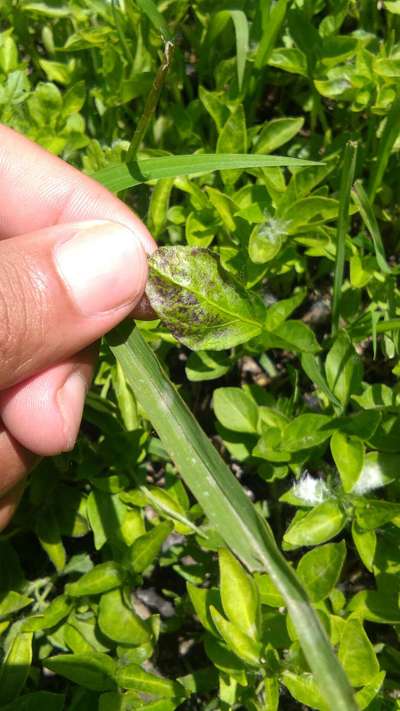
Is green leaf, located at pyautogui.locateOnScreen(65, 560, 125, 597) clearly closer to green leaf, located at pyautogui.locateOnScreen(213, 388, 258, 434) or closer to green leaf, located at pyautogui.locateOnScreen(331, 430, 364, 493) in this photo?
green leaf, located at pyautogui.locateOnScreen(213, 388, 258, 434)

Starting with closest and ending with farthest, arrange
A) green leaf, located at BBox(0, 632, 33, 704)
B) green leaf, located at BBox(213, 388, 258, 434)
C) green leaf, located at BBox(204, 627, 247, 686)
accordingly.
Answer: green leaf, located at BBox(204, 627, 247, 686), green leaf, located at BBox(0, 632, 33, 704), green leaf, located at BBox(213, 388, 258, 434)

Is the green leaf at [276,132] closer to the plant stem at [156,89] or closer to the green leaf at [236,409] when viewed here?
the plant stem at [156,89]

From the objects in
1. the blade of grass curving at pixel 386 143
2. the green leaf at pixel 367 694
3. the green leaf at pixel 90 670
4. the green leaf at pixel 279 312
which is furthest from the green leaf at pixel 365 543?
the blade of grass curving at pixel 386 143

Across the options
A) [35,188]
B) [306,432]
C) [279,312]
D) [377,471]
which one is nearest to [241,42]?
[35,188]

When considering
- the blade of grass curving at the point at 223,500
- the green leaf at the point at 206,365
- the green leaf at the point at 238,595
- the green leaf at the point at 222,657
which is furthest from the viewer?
the green leaf at the point at 206,365

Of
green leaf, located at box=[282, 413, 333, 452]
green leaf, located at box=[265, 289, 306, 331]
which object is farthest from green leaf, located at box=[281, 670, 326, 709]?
green leaf, located at box=[265, 289, 306, 331]

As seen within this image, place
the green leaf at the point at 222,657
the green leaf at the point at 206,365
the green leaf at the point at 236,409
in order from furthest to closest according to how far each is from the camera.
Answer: the green leaf at the point at 206,365, the green leaf at the point at 236,409, the green leaf at the point at 222,657

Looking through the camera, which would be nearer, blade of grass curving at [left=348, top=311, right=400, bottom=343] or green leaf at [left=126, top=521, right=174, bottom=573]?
green leaf at [left=126, top=521, right=174, bottom=573]

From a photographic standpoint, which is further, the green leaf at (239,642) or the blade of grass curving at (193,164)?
the blade of grass curving at (193,164)
